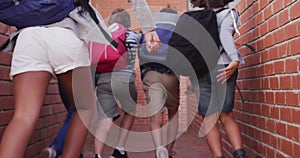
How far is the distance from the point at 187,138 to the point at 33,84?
Result: 6092 millimetres

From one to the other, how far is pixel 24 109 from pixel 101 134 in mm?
2221

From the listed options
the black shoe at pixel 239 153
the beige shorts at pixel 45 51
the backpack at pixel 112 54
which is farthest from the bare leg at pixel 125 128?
the beige shorts at pixel 45 51

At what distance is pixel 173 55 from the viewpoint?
4195mm

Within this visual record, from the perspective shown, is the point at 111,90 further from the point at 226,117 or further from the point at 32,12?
the point at 32,12

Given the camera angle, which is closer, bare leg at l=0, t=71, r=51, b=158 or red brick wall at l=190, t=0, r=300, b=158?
bare leg at l=0, t=71, r=51, b=158

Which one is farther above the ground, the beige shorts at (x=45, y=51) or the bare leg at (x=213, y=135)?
the beige shorts at (x=45, y=51)

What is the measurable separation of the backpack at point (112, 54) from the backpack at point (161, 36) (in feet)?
0.60

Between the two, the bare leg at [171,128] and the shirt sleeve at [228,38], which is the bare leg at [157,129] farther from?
the shirt sleeve at [228,38]

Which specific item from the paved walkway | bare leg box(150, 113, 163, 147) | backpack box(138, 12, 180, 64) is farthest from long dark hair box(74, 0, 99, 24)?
the paved walkway

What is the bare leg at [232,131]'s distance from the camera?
3.88m

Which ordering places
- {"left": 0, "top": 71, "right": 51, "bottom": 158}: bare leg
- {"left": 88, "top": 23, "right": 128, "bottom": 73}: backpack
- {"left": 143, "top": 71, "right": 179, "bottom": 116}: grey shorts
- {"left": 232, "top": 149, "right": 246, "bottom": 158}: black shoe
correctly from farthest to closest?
{"left": 143, "top": 71, "right": 179, "bottom": 116}: grey shorts < {"left": 88, "top": 23, "right": 128, "bottom": 73}: backpack < {"left": 232, "top": 149, "right": 246, "bottom": 158}: black shoe < {"left": 0, "top": 71, "right": 51, "bottom": 158}: bare leg

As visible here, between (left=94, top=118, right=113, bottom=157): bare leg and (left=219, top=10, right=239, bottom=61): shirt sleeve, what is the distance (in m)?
1.49

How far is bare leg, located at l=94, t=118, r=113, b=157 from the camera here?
4.69 m

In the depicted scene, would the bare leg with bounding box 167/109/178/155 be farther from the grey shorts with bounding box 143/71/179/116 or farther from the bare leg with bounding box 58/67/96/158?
the bare leg with bounding box 58/67/96/158
